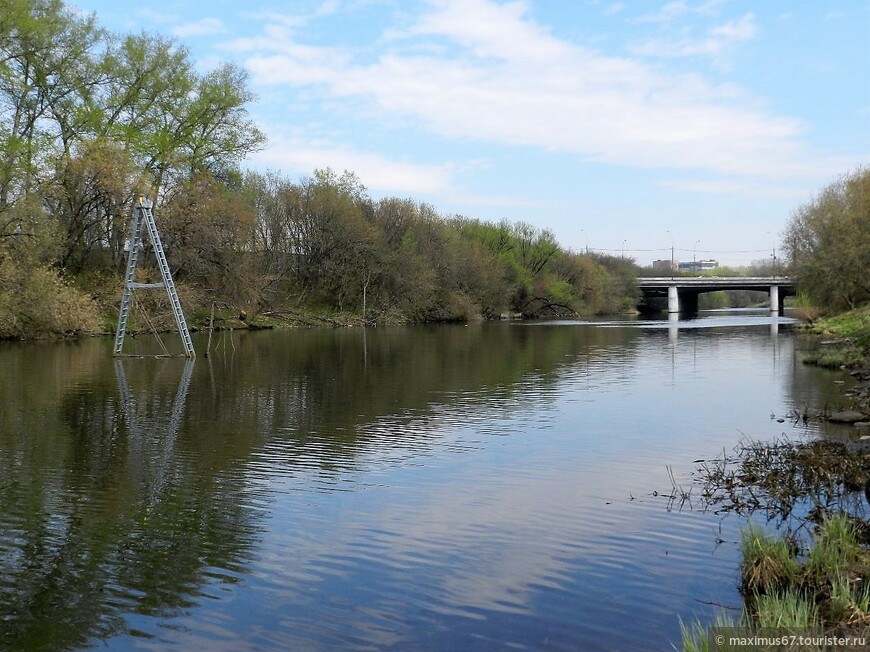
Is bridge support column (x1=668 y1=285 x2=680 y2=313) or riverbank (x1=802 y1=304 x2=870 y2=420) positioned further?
bridge support column (x1=668 y1=285 x2=680 y2=313)

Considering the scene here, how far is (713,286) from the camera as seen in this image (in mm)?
125688

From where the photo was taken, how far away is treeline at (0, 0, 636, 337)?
161 ft

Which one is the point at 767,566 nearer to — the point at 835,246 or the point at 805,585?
the point at 805,585

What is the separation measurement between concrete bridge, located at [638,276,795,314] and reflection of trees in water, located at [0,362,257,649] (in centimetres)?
11019

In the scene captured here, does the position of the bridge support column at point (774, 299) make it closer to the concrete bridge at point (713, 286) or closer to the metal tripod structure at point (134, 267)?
the concrete bridge at point (713, 286)

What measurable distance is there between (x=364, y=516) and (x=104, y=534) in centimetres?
356

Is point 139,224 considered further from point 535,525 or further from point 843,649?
point 843,649

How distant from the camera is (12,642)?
303 inches

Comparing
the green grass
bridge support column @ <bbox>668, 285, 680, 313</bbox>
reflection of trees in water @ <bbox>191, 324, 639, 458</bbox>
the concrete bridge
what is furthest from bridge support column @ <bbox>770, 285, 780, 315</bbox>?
the green grass

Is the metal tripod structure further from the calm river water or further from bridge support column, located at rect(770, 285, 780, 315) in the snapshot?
bridge support column, located at rect(770, 285, 780, 315)

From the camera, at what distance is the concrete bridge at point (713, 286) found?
391 feet

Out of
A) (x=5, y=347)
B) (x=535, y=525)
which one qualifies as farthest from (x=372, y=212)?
(x=535, y=525)

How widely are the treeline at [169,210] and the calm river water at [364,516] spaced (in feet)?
84.8

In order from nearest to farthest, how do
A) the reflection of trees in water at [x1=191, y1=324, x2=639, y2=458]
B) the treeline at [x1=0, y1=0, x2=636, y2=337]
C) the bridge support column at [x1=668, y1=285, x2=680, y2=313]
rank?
1. the reflection of trees in water at [x1=191, y1=324, x2=639, y2=458]
2. the treeline at [x1=0, y1=0, x2=636, y2=337]
3. the bridge support column at [x1=668, y1=285, x2=680, y2=313]
